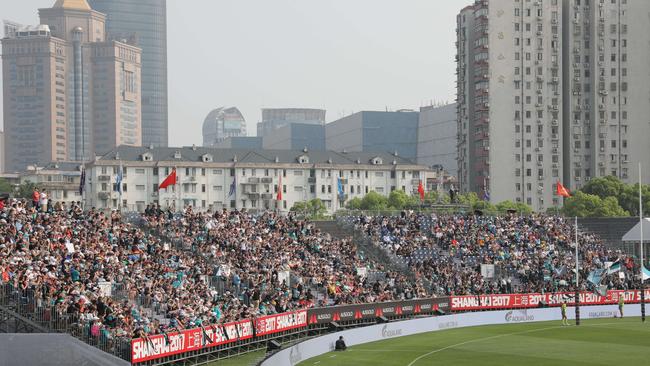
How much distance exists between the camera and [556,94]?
180375 mm

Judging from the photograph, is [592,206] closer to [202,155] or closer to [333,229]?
[333,229]

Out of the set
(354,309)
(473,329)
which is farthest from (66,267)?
(473,329)

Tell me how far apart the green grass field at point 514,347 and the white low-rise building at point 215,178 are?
11534 centimetres

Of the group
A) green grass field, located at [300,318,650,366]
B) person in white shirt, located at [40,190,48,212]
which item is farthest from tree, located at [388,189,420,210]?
person in white shirt, located at [40,190,48,212]

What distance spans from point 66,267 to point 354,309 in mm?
21334

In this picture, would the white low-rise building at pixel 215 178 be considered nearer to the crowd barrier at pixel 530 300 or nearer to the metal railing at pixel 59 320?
the crowd barrier at pixel 530 300

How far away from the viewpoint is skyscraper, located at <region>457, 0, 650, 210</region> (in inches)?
7037

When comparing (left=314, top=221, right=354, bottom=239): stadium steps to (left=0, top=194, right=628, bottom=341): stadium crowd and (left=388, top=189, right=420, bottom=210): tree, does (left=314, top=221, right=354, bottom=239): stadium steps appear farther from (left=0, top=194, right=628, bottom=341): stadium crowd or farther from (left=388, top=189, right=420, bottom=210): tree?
(left=388, top=189, right=420, bottom=210): tree

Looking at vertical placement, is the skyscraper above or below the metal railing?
above

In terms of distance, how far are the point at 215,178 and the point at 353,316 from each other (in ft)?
427

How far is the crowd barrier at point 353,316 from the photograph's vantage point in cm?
4341

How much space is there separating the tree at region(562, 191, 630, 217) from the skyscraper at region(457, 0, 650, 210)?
98.4 ft

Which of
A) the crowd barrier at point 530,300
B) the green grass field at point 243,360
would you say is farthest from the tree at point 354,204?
the green grass field at point 243,360

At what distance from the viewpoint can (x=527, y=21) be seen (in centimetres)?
17800
